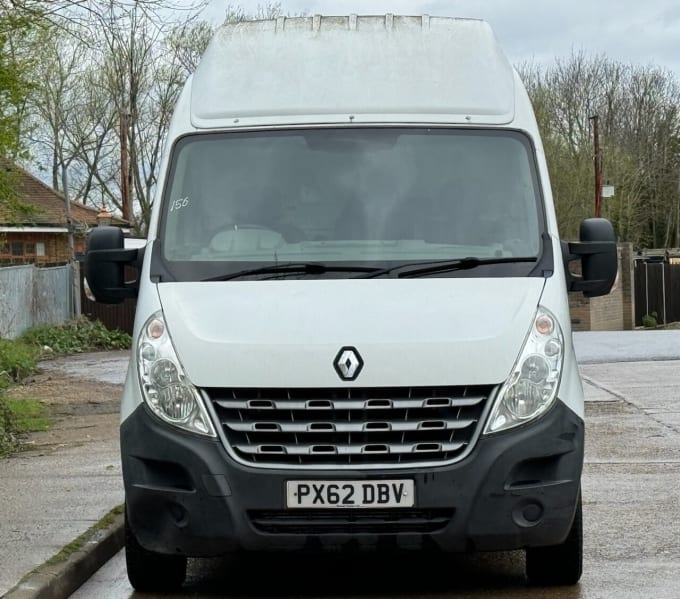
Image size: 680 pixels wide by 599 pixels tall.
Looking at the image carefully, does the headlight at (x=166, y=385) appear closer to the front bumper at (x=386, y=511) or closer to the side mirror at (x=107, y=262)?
the front bumper at (x=386, y=511)

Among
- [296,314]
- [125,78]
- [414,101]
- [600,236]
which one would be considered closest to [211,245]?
[296,314]

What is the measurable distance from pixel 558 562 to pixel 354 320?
1.53 meters

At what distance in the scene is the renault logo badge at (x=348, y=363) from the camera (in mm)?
5887

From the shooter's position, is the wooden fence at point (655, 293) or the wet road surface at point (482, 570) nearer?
the wet road surface at point (482, 570)

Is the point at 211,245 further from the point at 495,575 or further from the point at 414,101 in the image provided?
the point at 495,575

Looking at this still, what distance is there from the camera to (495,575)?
22.8 ft

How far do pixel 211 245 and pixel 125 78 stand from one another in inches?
1946

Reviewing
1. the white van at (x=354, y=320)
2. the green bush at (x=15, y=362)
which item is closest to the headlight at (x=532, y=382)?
the white van at (x=354, y=320)

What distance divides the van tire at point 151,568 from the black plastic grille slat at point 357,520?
0.78 metres

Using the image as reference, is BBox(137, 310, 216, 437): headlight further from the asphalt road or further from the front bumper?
the asphalt road

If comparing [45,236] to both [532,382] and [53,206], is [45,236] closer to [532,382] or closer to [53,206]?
[53,206]

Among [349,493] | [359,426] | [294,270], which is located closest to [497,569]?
[349,493]

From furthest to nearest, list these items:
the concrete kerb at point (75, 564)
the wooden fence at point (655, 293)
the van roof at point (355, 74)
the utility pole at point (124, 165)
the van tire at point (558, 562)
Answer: the wooden fence at point (655, 293) < the utility pole at point (124, 165) < the van roof at point (355, 74) < the van tire at point (558, 562) < the concrete kerb at point (75, 564)

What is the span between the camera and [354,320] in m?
6.05
